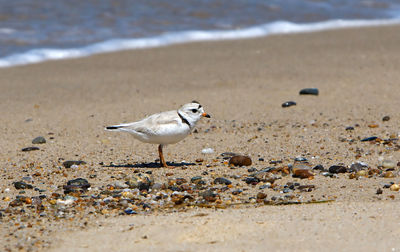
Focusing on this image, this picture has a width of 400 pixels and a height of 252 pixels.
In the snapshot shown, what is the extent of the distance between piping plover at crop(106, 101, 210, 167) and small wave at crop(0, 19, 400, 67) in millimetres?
5610

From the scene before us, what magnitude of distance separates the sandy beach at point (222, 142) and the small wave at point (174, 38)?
1.68 ft

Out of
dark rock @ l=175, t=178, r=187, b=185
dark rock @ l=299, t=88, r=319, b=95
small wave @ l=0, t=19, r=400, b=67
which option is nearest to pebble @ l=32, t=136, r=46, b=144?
dark rock @ l=175, t=178, r=187, b=185

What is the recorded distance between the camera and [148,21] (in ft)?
44.7

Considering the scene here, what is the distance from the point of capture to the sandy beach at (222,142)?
394 cm

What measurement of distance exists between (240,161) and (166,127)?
75cm

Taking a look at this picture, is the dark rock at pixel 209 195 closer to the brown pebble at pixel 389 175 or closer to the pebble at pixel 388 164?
the brown pebble at pixel 389 175

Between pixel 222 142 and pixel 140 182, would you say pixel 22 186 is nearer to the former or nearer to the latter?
pixel 140 182

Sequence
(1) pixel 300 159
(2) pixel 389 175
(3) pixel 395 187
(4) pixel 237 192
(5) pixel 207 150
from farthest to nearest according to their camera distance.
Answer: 1. (5) pixel 207 150
2. (1) pixel 300 159
3. (2) pixel 389 175
4. (4) pixel 237 192
5. (3) pixel 395 187

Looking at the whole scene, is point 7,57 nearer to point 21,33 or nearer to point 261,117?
point 21,33

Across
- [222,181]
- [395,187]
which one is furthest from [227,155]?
[395,187]

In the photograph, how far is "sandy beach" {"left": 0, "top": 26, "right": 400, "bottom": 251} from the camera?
3943 millimetres

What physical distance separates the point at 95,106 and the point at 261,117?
86.7 inches

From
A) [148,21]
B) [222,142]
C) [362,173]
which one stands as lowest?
[222,142]

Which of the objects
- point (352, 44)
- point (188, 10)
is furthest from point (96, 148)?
point (188, 10)
